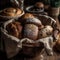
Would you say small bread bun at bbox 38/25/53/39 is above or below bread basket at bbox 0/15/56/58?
above

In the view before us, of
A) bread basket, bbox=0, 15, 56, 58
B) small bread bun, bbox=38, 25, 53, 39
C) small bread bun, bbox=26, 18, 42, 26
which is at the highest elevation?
small bread bun, bbox=26, 18, 42, 26

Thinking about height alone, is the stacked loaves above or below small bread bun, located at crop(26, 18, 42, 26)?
below

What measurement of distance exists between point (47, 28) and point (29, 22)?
0.06 m

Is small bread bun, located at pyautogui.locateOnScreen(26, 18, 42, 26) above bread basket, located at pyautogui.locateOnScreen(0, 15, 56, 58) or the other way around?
above

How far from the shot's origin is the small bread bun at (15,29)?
2.04 feet

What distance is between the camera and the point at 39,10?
0.98 meters

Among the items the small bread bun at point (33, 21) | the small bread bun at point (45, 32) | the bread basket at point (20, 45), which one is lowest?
the bread basket at point (20, 45)

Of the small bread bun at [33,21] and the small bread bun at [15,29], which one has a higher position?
the small bread bun at [33,21]

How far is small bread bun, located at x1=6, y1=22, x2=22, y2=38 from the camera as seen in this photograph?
2.04ft

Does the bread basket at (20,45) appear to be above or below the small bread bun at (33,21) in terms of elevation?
below

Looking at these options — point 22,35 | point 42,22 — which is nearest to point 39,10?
point 42,22

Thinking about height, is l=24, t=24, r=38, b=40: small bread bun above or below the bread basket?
above

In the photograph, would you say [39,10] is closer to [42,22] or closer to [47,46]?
[42,22]

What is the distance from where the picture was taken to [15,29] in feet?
2.06
